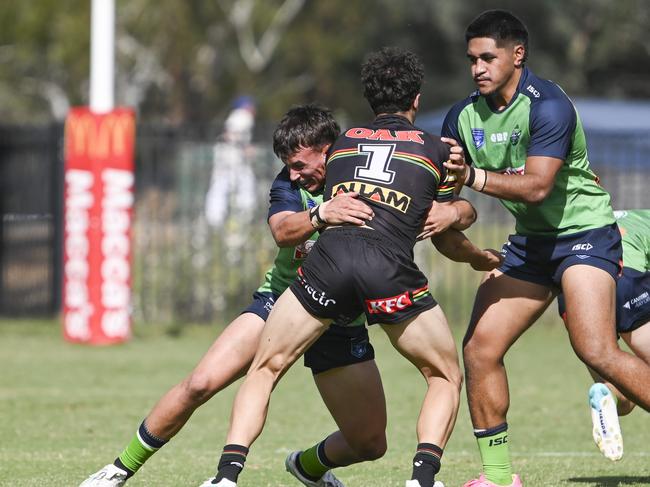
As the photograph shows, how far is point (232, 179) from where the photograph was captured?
15758mm

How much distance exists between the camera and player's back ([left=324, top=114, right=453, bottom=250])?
5.64 metres

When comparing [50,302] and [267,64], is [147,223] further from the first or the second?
[267,64]

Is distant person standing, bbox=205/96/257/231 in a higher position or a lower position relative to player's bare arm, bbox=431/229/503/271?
higher

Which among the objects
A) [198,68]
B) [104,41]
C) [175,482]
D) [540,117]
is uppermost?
[198,68]

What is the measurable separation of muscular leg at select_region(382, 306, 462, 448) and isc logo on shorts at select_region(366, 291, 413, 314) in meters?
0.10

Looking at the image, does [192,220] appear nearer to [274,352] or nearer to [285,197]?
[285,197]

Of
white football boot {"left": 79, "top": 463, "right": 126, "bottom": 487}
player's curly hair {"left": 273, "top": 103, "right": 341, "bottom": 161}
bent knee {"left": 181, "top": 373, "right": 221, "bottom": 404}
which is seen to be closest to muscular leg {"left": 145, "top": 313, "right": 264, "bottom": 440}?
bent knee {"left": 181, "top": 373, "right": 221, "bottom": 404}

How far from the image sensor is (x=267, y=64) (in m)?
46.2

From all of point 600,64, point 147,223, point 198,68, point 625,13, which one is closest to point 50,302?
point 147,223

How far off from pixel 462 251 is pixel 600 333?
86 centimetres

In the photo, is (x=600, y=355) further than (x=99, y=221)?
No

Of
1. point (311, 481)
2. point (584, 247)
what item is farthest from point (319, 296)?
point (584, 247)

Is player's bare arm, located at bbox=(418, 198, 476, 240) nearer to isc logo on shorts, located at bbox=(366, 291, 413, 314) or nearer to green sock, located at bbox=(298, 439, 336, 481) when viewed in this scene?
isc logo on shorts, located at bbox=(366, 291, 413, 314)

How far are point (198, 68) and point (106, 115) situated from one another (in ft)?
101
